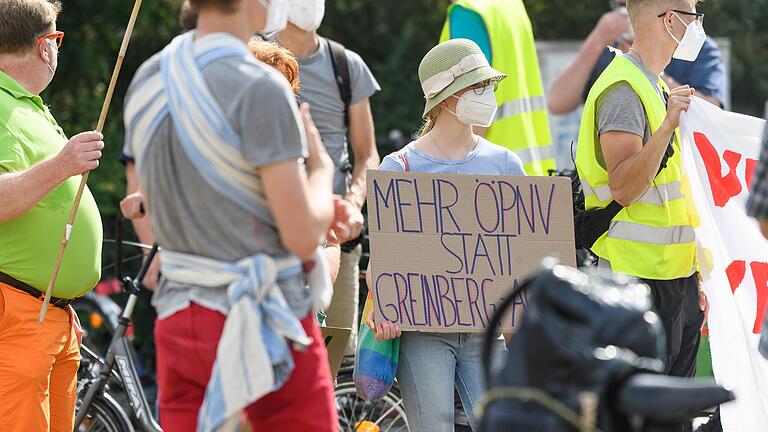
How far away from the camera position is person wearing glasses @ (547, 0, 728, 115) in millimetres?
7133

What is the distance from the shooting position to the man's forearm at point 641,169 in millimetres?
4828

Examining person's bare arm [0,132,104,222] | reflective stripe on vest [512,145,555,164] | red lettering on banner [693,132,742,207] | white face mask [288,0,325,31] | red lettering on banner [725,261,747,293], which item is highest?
white face mask [288,0,325,31]

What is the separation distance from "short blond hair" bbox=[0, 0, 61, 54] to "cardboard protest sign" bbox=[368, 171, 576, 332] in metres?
1.40

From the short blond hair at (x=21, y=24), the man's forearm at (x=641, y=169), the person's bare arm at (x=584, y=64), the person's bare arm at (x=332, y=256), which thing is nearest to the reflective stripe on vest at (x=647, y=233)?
the man's forearm at (x=641, y=169)

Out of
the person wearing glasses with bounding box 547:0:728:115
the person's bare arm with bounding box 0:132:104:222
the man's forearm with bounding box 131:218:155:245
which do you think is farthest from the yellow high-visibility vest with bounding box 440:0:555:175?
the person's bare arm with bounding box 0:132:104:222

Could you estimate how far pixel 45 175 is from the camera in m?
4.48

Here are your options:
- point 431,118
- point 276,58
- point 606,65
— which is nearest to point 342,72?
point 431,118

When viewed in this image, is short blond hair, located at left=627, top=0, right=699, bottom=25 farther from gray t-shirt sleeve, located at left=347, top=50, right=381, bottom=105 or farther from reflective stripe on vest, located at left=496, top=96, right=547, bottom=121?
reflective stripe on vest, located at left=496, top=96, right=547, bottom=121

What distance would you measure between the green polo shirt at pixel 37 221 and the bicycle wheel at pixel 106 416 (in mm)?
1255

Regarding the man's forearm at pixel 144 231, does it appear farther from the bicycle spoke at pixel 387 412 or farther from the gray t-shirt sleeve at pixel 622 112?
the gray t-shirt sleeve at pixel 622 112

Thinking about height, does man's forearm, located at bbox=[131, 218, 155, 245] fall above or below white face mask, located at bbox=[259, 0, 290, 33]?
below

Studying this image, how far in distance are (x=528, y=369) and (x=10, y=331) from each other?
94.0 inches

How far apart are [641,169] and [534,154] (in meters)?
1.88

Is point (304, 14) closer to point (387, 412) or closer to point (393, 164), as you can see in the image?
point (393, 164)
